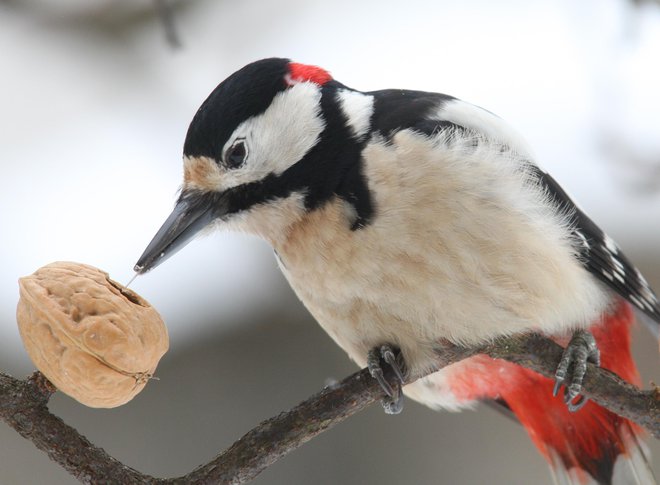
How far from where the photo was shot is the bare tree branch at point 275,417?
1051mm

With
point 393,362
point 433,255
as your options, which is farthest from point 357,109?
point 393,362

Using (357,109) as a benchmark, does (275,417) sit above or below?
below

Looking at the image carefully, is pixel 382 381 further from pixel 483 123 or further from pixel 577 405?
pixel 483 123

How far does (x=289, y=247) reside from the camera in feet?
4.83

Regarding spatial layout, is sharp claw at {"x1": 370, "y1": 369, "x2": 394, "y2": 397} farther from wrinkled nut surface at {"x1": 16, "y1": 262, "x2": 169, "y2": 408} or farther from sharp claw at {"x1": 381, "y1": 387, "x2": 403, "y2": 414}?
wrinkled nut surface at {"x1": 16, "y1": 262, "x2": 169, "y2": 408}

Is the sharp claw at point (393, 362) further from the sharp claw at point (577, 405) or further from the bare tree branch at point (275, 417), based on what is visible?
the sharp claw at point (577, 405)

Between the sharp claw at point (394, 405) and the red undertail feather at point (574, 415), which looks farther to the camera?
the red undertail feather at point (574, 415)

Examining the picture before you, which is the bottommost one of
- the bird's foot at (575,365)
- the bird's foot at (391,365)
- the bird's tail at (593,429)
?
the bird's tail at (593,429)

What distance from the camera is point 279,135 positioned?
4.86 feet

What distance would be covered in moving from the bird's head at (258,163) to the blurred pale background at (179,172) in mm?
564

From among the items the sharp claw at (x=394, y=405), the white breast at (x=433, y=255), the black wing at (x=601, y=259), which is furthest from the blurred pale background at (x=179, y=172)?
the sharp claw at (x=394, y=405)

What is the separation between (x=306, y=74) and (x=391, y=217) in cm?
37

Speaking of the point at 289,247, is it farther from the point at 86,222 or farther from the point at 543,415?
the point at 86,222

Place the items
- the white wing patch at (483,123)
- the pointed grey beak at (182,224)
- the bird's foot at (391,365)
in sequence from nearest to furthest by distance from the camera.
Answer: the pointed grey beak at (182,224) < the bird's foot at (391,365) < the white wing patch at (483,123)
